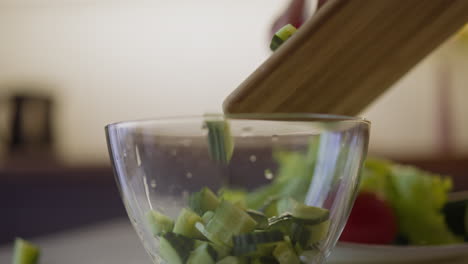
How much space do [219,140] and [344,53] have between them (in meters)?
0.12

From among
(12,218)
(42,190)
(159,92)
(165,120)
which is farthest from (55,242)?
(159,92)

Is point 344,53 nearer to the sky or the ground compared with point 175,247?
nearer to the sky

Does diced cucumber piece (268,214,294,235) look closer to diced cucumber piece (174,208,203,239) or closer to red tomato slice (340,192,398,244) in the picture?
Answer: diced cucumber piece (174,208,203,239)

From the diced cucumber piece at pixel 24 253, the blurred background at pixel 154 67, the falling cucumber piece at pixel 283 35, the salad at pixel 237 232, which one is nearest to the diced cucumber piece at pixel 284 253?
the salad at pixel 237 232

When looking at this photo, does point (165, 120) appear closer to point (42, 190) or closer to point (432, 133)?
point (42, 190)

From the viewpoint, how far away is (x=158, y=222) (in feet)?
1.01

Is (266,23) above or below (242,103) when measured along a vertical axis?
above

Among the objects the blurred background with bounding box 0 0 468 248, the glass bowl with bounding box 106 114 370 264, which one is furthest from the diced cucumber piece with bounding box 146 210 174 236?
the blurred background with bounding box 0 0 468 248

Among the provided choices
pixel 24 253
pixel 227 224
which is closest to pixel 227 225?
pixel 227 224

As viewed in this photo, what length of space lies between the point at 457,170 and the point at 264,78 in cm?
175

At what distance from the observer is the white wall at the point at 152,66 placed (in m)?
2.96

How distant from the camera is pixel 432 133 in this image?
116 inches

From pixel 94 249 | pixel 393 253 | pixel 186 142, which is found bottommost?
pixel 94 249

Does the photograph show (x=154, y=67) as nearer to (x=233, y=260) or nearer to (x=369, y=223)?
(x=369, y=223)
